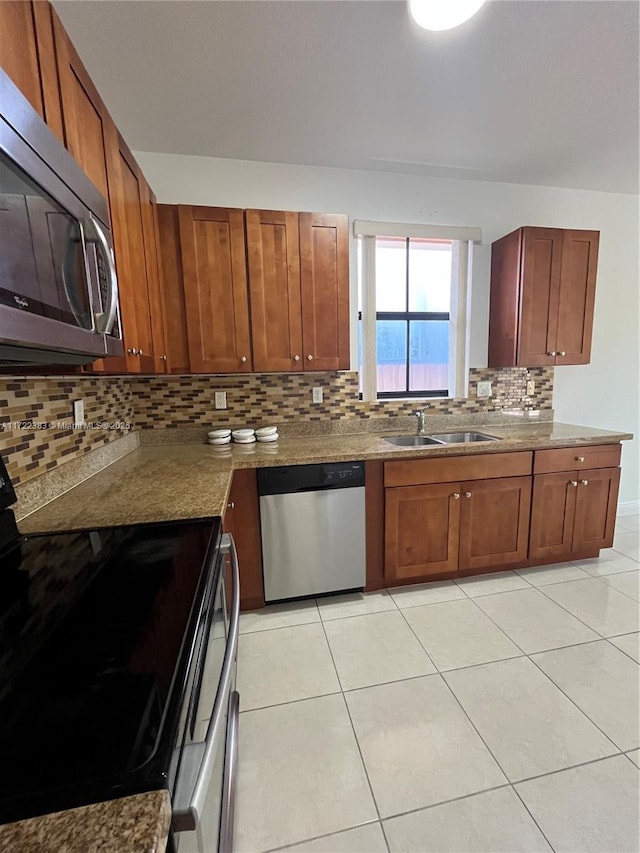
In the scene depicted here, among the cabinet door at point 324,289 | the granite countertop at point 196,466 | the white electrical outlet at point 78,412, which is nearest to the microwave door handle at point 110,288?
the granite countertop at point 196,466

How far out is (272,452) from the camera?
204cm

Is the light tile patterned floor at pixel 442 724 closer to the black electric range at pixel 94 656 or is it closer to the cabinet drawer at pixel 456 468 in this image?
the cabinet drawer at pixel 456 468

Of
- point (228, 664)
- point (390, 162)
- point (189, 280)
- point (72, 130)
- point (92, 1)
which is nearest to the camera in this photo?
point (228, 664)

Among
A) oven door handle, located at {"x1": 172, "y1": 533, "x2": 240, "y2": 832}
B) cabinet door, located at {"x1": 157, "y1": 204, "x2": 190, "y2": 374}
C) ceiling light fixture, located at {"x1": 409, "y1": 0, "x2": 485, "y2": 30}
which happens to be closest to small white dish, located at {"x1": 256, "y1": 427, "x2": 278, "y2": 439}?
cabinet door, located at {"x1": 157, "y1": 204, "x2": 190, "y2": 374}

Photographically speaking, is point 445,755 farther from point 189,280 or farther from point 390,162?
point 390,162

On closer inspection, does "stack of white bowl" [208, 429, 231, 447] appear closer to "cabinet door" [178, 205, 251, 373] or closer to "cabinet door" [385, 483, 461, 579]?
"cabinet door" [178, 205, 251, 373]

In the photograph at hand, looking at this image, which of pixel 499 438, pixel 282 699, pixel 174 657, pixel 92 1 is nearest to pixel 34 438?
pixel 174 657

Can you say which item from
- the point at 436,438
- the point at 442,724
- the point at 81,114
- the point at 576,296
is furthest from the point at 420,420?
the point at 81,114

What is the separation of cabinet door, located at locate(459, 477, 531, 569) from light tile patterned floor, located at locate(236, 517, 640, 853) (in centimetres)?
25

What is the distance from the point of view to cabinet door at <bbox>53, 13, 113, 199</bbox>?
1021 millimetres

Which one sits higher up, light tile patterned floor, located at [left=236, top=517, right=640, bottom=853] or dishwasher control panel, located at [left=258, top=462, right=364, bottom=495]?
dishwasher control panel, located at [left=258, top=462, right=364, bottom=495]

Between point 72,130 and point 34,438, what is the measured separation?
3.26 ft

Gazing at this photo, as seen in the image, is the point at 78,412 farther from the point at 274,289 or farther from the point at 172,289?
the point at 274,289

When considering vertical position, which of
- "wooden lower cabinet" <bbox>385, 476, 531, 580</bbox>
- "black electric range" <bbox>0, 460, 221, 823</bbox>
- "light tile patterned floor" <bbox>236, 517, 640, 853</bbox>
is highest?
Answer: "black electric range" <bbox>0, 460, 221, 823</bbox>
